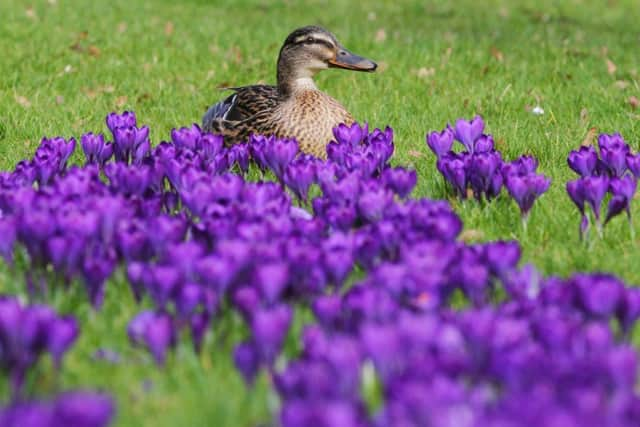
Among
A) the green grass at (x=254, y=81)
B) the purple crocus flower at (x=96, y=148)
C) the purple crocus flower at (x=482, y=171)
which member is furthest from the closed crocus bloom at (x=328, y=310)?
the purple crocus flower at (x=96, y=148)

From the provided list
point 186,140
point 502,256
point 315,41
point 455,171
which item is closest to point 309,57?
point 315,41

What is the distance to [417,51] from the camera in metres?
10.6

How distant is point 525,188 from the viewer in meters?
4.89

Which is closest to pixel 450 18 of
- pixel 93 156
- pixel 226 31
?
pixel 226 31

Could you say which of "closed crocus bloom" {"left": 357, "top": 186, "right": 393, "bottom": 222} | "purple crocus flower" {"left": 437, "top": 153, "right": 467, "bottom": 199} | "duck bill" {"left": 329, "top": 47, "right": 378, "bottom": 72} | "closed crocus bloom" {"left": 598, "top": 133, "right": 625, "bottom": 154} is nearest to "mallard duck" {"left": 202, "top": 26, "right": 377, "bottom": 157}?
"duck bill" {"left": 329, "top": 47, "right": 378, "bottom": 72}

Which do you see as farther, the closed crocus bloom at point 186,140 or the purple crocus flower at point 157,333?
the closed crocus bloom at point 186,140

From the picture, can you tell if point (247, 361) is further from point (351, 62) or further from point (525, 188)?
point (351, 62)

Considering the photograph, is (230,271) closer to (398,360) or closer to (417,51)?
(398,360)

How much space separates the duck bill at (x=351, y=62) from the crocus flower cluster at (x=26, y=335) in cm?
464

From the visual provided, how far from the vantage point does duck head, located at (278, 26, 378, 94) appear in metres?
7.32

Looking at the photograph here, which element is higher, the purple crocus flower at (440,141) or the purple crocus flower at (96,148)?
the purple crocus flower at (440,141)

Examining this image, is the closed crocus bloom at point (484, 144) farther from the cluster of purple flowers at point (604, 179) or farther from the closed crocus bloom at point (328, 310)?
the closed crocus bloom at point (328, 310)

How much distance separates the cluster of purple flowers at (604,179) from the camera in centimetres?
467

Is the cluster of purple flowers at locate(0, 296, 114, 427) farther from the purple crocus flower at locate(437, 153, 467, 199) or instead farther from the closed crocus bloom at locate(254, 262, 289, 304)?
the purple crocus flower at locate(437, 153, 467, 199)
